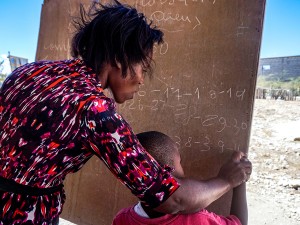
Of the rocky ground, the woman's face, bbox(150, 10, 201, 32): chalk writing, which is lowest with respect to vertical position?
the rocky ground

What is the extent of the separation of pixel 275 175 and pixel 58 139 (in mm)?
5095

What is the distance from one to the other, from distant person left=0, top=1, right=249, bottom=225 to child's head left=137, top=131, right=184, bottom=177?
15 cm

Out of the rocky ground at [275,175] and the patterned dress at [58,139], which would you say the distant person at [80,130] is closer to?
the patterned dress at [58,139]

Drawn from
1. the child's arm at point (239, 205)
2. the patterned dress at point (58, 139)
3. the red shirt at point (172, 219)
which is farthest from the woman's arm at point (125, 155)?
the child's arm at point (239, 205)

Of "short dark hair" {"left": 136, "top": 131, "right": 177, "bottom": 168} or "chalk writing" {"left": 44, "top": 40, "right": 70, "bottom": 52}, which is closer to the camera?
"short dark hair" {"left": 136, "top": 131, "right": 177, "bottom": 168}

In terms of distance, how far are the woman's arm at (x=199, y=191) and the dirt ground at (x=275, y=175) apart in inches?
88.2

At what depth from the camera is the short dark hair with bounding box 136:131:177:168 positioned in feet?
4.02

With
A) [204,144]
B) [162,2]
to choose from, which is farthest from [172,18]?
[204,144]

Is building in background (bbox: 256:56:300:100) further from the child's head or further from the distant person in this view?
the distant person

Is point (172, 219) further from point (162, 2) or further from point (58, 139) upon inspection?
point (162, 2)

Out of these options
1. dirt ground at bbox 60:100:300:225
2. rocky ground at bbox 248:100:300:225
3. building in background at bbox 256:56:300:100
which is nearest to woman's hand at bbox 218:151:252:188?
dirt ground at bbox 60:100:300:225

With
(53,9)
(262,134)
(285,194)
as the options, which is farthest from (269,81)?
(53,9)

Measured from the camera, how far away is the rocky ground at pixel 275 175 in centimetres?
375

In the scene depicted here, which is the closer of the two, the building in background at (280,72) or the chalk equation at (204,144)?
the chalk equation at (204,144)
